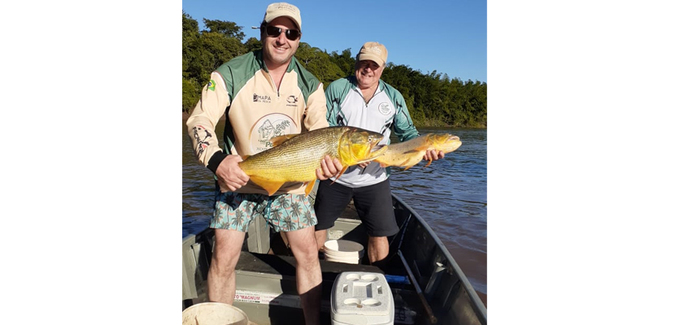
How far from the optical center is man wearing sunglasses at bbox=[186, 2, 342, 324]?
2.04m

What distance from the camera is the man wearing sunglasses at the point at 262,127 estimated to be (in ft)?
6.71

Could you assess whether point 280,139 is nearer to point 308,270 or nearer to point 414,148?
point 308,270

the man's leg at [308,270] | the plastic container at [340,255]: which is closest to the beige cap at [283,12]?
the man's leg at [308,270]

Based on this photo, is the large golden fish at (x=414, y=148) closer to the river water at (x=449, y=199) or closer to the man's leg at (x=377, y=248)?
the man's leg at (x=377, y=248)

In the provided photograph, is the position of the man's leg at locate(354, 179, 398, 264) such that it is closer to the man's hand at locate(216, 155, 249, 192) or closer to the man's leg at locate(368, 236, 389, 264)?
the man's leg at locate(368, 236, 389, 264)

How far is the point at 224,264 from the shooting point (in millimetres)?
2262

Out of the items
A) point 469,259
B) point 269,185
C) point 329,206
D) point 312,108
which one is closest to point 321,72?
point 329,206

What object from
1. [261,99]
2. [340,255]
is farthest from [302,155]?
[340,255]

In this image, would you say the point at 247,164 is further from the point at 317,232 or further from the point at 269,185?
the point at 317,232

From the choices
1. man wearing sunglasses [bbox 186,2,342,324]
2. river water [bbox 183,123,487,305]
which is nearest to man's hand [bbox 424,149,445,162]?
man wearing sunglasses [bbox 186,2,342,324]

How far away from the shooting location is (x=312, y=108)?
229 centimetres

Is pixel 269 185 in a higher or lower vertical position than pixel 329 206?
higher

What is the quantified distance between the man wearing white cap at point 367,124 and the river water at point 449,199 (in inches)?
94.5
